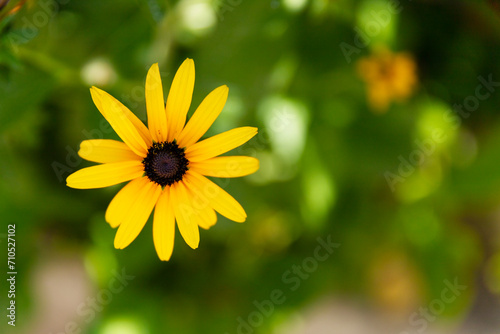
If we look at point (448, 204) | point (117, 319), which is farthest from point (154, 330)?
point (448, 204)

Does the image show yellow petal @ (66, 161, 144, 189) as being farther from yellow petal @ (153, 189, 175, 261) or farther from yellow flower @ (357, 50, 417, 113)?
yellow flower @ (357, 50, 417, 113)

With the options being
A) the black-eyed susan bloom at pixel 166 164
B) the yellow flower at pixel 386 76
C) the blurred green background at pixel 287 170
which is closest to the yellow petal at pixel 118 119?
the black-eyed susan bloom at pixel 166 164

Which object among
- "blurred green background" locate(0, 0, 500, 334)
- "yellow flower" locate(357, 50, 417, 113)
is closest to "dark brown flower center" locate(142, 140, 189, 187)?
"blurred green background" locate(0, 0, 500, 334)

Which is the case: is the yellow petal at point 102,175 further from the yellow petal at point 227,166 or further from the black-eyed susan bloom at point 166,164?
the yellow petal at point 227,166

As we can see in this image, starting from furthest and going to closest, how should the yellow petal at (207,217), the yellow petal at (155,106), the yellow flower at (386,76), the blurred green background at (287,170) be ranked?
the yellow flower at (386,76), the blurred green background at (287,170), the yellow petal at (207,217), the yellow petal at (155,106)

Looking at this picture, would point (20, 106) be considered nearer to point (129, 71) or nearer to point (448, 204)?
point (129, 71)
